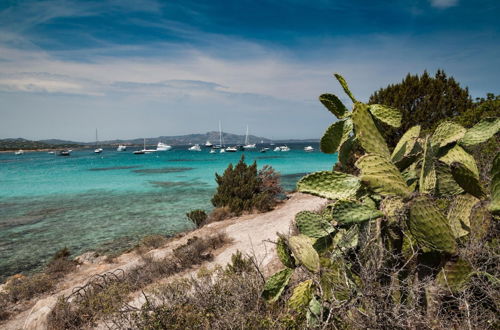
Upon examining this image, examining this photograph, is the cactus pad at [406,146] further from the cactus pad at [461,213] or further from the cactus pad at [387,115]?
the cactus pad at [461,213]

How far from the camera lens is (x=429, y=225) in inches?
71.8

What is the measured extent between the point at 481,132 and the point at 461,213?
75cm

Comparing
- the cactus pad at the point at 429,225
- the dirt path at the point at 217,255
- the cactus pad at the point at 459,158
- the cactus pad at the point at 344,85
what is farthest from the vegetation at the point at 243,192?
the cactus pad at the point at 429,225

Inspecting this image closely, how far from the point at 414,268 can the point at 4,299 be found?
8523mm

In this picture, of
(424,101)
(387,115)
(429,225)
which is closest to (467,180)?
(429,225)

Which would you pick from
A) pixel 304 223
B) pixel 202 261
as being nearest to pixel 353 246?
pixel 304 223

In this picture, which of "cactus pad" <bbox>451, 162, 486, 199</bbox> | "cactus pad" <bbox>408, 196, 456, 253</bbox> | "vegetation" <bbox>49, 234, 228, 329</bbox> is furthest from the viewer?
"vegetation" <bbox>49, 234, 228, 329</bbox>

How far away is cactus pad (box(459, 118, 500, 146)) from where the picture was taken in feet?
7.71

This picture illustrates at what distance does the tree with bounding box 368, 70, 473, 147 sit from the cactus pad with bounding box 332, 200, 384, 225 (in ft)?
41.6

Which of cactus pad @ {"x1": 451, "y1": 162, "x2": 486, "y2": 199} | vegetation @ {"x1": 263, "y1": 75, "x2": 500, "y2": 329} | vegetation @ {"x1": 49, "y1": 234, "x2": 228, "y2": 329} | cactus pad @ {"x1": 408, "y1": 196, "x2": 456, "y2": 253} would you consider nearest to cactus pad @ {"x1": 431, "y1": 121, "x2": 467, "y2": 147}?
vegetation @ {"x1": 263, "y1": 75, "x2": 500, "y2": 329}

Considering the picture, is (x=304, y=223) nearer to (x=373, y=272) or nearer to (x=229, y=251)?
(x=373, y=272)

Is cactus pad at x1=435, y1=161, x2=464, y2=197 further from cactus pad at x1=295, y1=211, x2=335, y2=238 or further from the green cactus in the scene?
cactus pad at x1=295, y1=211, x2=335, y2=238

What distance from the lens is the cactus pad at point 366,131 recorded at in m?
2.28

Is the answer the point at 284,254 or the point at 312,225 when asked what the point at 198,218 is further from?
the point at 312,225
